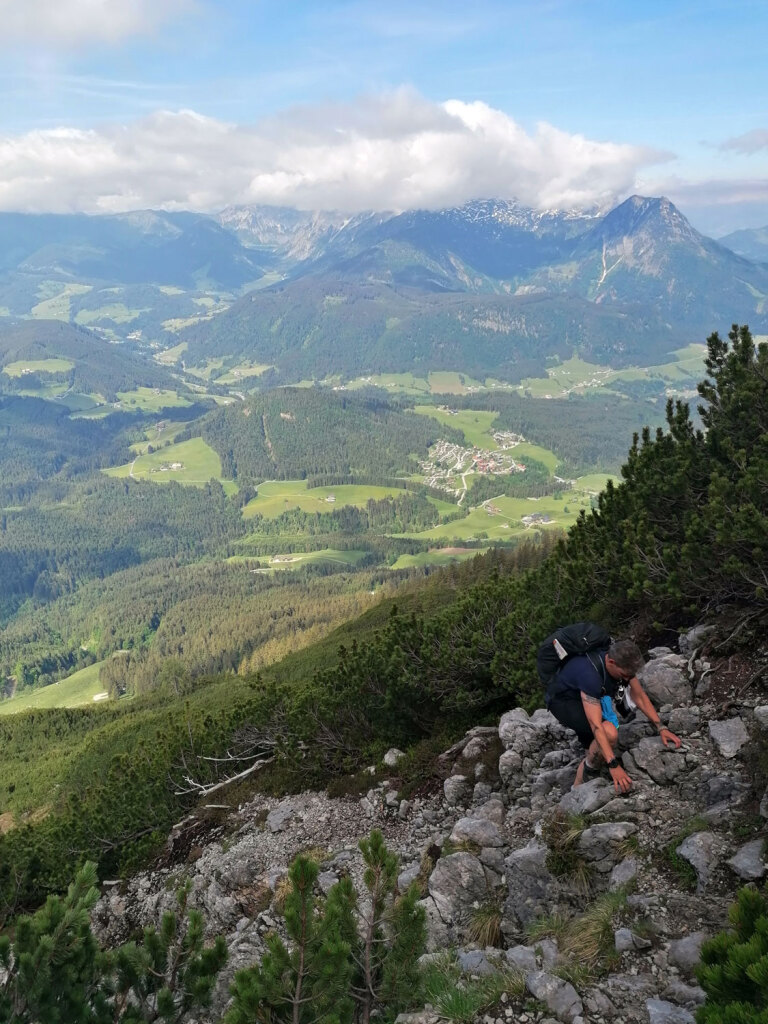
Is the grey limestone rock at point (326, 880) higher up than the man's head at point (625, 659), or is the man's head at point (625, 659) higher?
the man's head at point (625, 659)

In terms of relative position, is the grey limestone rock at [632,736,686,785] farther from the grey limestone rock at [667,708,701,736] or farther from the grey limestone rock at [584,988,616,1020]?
the grey limestone rock at [584,988,616,1020]

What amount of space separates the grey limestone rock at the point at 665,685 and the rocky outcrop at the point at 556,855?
0.03 meters

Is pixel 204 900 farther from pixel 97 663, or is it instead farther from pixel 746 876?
pixel 97 663

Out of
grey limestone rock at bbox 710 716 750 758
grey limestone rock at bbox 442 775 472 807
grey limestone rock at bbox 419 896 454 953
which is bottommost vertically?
grey limestone rock at bbox 442 775 472 807

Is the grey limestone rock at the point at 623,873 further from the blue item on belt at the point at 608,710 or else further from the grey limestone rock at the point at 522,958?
the blue item on belt at the point at 608,710

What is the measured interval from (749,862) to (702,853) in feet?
2.28

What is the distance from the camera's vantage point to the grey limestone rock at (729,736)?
35.0 ft

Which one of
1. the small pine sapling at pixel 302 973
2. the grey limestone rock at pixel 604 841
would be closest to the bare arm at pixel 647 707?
the grey limestone rock at pixel 604 841

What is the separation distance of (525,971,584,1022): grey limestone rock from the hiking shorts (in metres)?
4.33

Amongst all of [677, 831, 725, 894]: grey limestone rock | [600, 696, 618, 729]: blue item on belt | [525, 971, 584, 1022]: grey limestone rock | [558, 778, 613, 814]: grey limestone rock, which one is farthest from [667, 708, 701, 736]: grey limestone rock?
[525, 971, 584, 1022]: grey limestone rock

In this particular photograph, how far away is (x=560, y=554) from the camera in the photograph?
67.9ft

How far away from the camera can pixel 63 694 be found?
166 m

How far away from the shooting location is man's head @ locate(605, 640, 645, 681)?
34.4ft

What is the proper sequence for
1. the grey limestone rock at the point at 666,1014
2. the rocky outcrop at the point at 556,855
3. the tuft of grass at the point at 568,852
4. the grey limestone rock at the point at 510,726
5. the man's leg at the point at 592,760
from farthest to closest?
the grey limestone rock at the point at 510,726 < the man's leg at the point at 592,760 < the tuft of grass at the point at 568,852 < the rocky outcrop at the point at 556,855 < the grey limestone rock at the point at 666,1014
